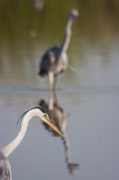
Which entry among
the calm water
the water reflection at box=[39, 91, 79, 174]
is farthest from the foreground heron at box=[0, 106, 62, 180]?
the water reflection at box=[39, 91, 79, 174]

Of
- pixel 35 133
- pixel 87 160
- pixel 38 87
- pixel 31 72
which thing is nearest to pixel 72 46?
pixel 31 72

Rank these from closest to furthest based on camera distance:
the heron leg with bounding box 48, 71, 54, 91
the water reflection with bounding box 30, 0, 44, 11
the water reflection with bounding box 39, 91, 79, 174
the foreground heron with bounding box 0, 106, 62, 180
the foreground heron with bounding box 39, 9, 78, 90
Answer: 1. the foreground heron with bounding box 0, 106, 62, 180
2. the water reflection with bounding box 39, 91, 79, 174
3. the heron leg with bounding box 48, 71, 54, 91
4. the foreground heron with bounding box 39, 9, 78, 90
5. the water reflection with bounding box 30, 0, 44, 11

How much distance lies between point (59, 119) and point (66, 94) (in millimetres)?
1543

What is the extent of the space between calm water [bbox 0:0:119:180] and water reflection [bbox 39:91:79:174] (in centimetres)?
2

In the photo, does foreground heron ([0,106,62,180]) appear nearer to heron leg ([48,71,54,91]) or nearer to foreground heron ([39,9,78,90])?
heron leg ([48,71,54,91])

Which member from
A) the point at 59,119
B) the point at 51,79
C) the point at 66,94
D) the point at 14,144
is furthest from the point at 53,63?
the point at 14,144

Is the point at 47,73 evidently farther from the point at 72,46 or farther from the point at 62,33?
the point at 62,33

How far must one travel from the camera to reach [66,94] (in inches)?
456

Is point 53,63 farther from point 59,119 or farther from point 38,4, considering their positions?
point 38,4

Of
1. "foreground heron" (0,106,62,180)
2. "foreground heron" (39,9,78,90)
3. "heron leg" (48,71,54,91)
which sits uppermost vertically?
"foreground heron" (39,9,78,90)

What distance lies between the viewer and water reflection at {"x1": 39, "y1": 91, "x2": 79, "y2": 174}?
308 inches

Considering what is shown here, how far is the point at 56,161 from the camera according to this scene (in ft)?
26.0

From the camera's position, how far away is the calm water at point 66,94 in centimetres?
786

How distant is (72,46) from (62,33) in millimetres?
2147
